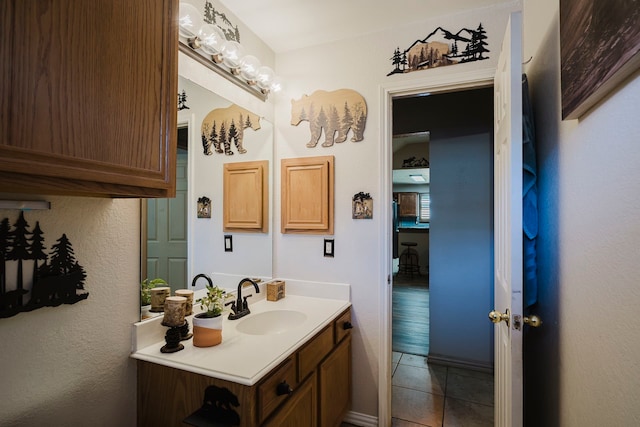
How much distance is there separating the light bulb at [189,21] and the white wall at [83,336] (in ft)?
2.75

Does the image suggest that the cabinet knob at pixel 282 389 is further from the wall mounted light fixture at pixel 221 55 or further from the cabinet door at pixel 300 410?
the wall mounted light fixture at pixel 221 55

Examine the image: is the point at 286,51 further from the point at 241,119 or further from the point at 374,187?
the point at 374,187

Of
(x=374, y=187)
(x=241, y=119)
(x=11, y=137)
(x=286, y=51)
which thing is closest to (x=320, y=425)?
(x=374, y=187)

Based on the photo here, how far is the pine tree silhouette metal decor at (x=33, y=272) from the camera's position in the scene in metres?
0.90

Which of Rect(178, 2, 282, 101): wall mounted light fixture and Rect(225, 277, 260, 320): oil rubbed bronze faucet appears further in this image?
Rect(225, 277, 260, 320): oil rubbed bronze faucet

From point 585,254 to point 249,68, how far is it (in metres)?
1.85

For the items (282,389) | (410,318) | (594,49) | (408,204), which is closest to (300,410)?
(282,389)

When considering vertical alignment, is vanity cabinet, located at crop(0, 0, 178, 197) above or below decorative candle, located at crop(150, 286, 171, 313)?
above

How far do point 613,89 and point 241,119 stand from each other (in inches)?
68.8

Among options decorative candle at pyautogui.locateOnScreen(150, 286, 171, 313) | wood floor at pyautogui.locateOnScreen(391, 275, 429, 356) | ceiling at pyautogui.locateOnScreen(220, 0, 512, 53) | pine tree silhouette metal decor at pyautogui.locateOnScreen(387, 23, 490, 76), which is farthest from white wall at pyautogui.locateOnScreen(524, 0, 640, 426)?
wood floor at pyautogui.locateOnScreen(391, 275, 429, 356)

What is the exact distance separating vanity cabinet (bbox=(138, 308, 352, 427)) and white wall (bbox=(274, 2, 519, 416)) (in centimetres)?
44

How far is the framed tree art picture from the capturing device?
63cm

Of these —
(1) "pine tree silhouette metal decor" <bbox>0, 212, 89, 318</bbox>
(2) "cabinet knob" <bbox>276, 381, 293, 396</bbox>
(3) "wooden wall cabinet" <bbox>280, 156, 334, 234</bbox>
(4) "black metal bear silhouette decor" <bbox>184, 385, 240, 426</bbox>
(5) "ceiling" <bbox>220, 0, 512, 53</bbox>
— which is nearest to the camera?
(1) "pine tree silhouette metal decor" <bbox>0, 212, 89, 318</bbox>

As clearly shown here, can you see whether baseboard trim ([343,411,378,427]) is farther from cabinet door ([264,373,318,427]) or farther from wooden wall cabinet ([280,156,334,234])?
wooden wall cabinet ([280,156,334,234])
